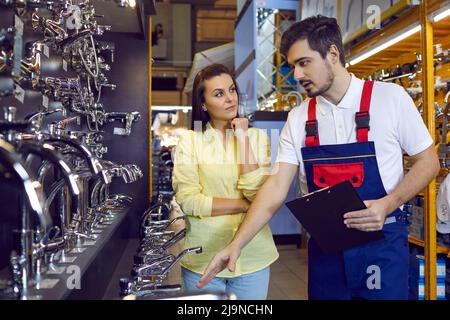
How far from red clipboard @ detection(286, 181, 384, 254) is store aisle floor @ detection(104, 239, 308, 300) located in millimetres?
527

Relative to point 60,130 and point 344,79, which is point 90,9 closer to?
point 60,130

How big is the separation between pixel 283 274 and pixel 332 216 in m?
2.72

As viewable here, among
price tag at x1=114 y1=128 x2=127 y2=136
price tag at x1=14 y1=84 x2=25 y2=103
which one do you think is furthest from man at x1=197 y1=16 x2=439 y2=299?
price tag at x1=114 y1=128 x2=127 y2=136

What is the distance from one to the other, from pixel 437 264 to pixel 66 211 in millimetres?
2131

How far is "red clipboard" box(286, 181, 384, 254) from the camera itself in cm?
118

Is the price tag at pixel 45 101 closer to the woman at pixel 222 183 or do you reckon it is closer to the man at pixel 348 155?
the woman at pixel 222 183

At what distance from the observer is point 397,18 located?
2867mm

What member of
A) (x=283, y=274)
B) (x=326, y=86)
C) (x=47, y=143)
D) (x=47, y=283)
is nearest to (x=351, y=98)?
(x=326, y=86)

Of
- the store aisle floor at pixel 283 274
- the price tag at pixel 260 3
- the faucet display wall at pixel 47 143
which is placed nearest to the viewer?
the faucet display wall at pixel 47 143

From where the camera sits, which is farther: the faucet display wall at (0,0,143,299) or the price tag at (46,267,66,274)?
the price tag at (46,267,66,274)

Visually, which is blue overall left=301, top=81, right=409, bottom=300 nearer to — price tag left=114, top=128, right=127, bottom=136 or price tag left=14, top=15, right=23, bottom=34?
price tag left=14, top=15, right=23, bottom=34

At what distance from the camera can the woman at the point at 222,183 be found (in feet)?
4.47

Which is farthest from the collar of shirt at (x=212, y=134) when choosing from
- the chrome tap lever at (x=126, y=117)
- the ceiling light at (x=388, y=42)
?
the ceiling light at (x=388, y=42)

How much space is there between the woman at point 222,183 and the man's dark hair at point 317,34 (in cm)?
25
